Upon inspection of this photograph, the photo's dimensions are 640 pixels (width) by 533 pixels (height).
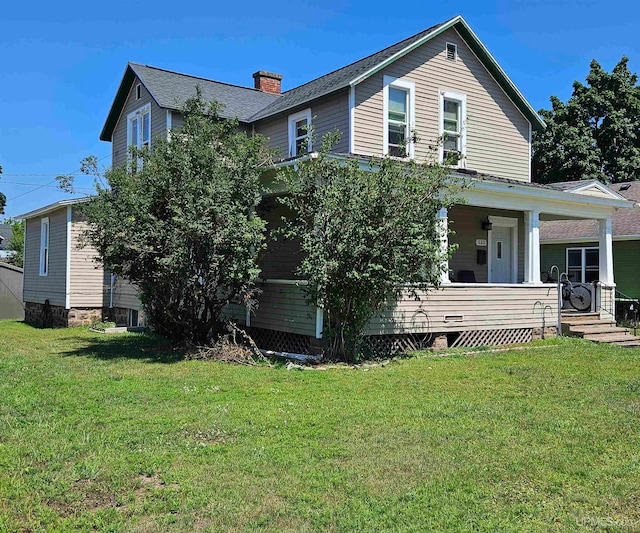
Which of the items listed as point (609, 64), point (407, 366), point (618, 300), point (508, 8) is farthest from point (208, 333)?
point (609, 64)

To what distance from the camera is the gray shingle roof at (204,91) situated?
17125mm

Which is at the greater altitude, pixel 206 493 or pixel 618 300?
pixel 618 300

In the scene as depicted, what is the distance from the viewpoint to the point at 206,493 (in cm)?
446

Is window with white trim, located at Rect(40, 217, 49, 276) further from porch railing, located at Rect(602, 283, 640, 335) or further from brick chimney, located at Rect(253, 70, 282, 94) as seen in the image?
porch railing, located at Rect(602, 283, 640, 335)

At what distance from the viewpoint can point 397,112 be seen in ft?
48.6

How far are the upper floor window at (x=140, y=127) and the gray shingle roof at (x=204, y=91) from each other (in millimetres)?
830

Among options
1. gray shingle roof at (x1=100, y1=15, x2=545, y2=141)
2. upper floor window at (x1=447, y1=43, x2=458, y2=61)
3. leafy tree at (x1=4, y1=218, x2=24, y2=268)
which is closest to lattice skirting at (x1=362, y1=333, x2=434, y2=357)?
gray shingle roof at (x1=100, y1=15, x2=545, y2=141)

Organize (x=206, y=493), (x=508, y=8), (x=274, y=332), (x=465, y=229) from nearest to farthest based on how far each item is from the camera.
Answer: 1. (x=206, y=493)
2. (x=274, y=332)
3. (x=508, y=8)
4. (x=465, y=229)

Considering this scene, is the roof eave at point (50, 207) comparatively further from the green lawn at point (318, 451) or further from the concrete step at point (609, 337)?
the concrete step at point (609, 337)

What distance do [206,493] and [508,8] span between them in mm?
13456

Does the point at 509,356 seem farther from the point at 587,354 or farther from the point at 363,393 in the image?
the point at 363,393

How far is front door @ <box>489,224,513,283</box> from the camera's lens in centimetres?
1711

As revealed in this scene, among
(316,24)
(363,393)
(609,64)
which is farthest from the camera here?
(609,64)

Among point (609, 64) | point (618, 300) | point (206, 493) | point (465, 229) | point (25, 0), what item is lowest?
point (206, 493)
